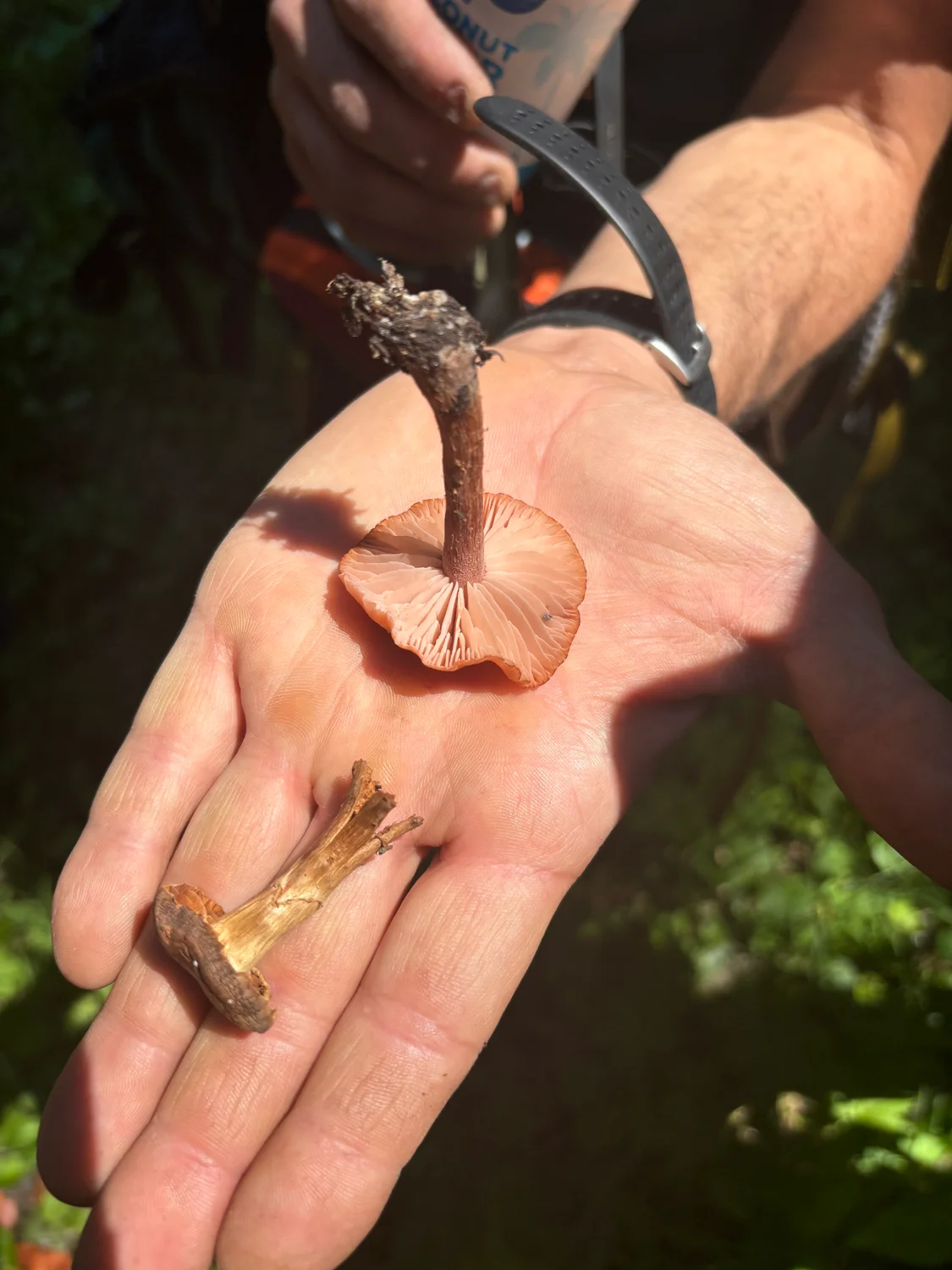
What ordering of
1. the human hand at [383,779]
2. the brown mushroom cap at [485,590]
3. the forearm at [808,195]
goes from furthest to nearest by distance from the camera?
1. the forearm at [808,195]
2. the brown mushroom cap at [485,590]
3. the human hand at [383,779]

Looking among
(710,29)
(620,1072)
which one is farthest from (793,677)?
(710,29)

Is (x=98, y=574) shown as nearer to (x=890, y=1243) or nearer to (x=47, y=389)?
(x=47, y=389)

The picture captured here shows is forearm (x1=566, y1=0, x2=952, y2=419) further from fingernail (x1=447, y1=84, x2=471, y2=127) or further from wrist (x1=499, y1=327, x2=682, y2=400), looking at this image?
fingernail (x1=447, y1=84, x2=471, y2=127)

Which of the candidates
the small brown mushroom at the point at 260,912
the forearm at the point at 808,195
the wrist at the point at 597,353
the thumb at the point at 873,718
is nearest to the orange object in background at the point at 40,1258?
the small brown mushroom at the point at 260,912

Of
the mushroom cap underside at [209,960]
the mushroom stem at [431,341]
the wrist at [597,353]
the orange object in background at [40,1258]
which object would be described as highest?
the mushroom stem at [431,341]

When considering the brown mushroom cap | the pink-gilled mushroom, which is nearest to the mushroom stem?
A: the pink-gilled mushroom

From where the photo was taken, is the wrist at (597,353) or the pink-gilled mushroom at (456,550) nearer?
the pink-gilled mushroom at (456,550)

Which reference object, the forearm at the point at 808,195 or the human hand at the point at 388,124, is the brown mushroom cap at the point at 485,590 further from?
the forearm at the point at 808,195
